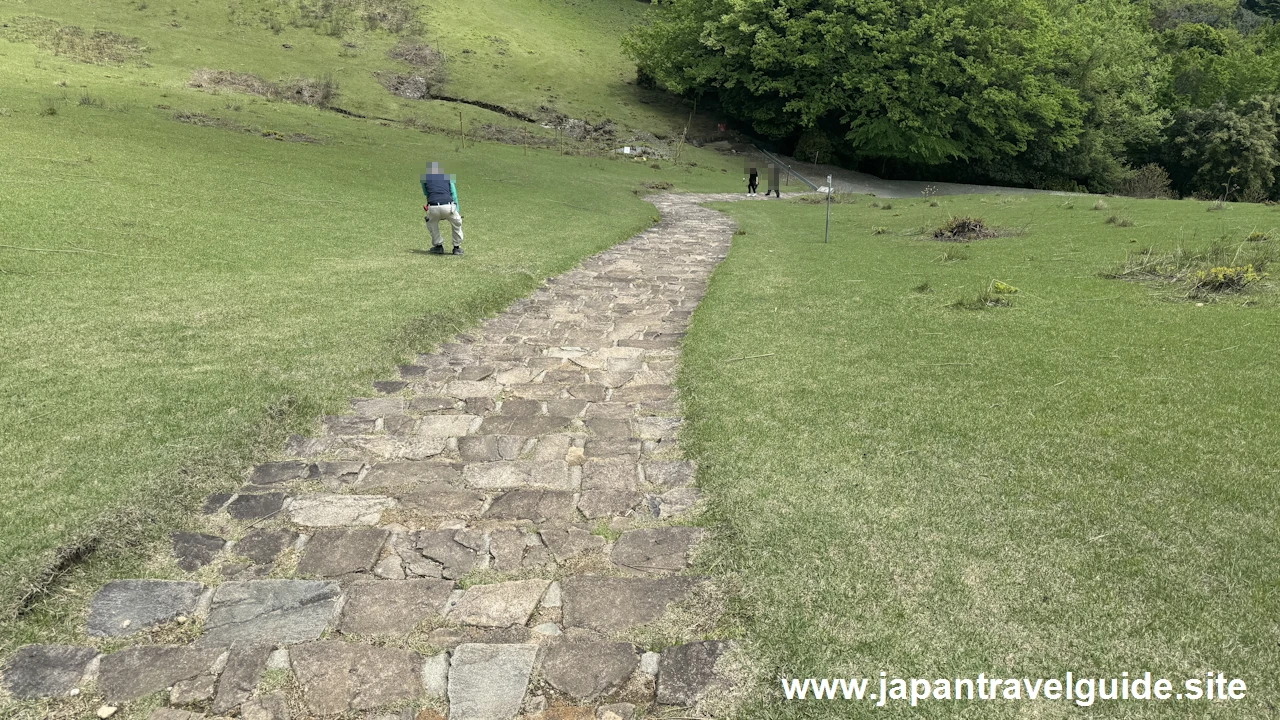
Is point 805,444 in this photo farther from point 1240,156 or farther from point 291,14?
point 291,14

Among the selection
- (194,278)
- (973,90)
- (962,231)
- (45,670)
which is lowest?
(45,670)

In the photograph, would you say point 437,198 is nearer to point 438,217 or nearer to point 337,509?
point 438,217

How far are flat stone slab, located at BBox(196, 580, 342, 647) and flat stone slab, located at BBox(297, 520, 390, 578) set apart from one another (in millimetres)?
127

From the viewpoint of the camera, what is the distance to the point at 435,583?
3.93 m

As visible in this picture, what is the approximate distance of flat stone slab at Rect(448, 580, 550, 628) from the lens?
3.62 m

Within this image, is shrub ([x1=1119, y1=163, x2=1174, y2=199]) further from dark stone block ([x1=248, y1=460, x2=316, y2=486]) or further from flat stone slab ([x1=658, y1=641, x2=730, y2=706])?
dark stone block ([x1=248, y1=460, x2=316, y2=486])

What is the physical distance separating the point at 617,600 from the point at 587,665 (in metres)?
0.50

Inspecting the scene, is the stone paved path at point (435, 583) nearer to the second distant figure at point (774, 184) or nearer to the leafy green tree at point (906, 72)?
the second distant figure at point (774, 184)

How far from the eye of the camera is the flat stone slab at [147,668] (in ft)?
10.2

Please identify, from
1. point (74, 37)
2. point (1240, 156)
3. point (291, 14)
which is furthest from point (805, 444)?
point (291, 14)

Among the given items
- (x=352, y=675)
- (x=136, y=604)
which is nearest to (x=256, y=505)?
(x=136, y=604)

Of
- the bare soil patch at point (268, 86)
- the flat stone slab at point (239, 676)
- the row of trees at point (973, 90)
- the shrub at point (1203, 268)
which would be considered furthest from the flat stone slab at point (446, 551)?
the row of trees at point (973, 90)

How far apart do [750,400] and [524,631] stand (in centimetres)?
342

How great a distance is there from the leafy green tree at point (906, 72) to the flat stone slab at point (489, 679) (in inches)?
1563
